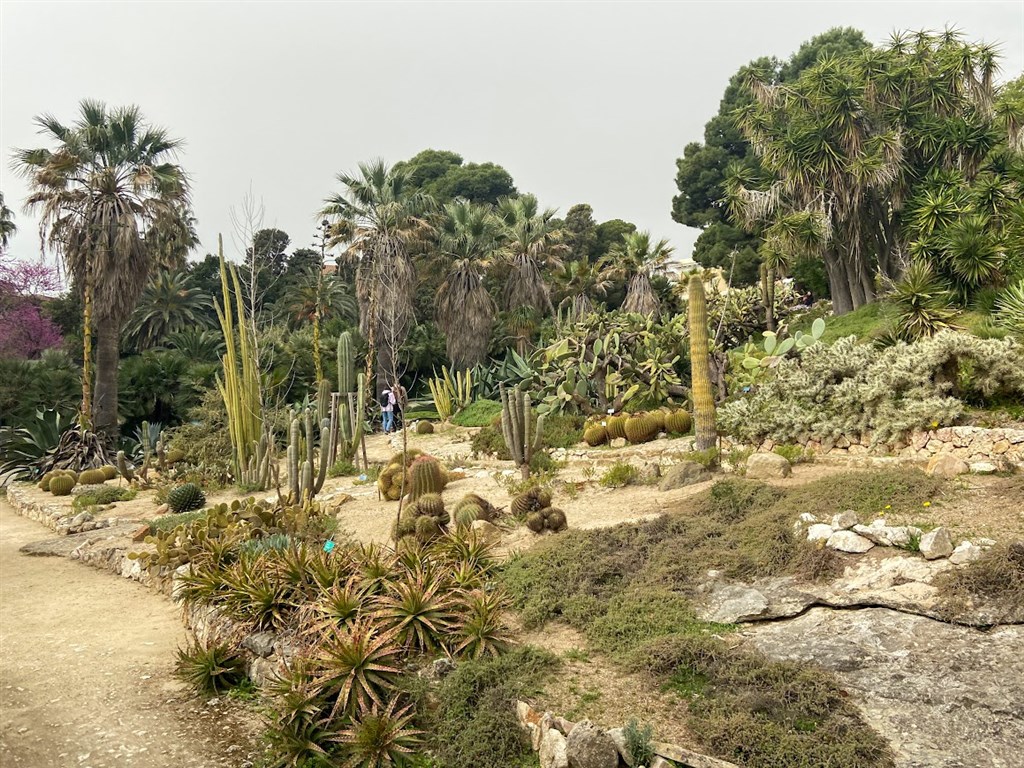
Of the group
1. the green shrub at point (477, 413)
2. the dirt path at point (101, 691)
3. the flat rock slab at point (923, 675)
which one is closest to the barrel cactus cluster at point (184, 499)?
the dirt path at point (101, 691)

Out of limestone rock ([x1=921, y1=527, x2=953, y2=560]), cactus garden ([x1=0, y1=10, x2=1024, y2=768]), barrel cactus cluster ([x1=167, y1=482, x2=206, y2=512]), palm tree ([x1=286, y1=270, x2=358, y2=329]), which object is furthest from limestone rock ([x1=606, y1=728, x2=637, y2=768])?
palm tree ([x1=286, y1=270, x2=358, y2=329])

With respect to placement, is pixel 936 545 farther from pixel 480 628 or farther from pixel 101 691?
pixel 101 691

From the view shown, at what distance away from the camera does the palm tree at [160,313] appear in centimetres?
3058

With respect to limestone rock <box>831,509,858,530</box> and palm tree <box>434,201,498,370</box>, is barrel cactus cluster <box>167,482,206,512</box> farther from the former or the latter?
palm tree <box>434,201,498,370</box>

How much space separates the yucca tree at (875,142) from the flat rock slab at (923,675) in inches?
607

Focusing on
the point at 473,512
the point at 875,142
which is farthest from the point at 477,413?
the point at 473,512

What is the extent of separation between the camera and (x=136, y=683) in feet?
18.2

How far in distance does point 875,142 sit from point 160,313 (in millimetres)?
26990

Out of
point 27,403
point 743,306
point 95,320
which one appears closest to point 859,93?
point 743,306

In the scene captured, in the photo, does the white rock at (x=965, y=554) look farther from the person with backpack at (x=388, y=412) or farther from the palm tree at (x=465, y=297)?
the palm tree at (x=465, y=297)

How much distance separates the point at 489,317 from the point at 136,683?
21198 millimetres

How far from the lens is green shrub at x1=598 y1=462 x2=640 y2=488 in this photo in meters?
9.77

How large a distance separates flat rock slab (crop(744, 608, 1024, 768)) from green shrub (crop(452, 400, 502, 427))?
1601cm

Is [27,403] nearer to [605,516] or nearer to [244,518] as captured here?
[244,518]
